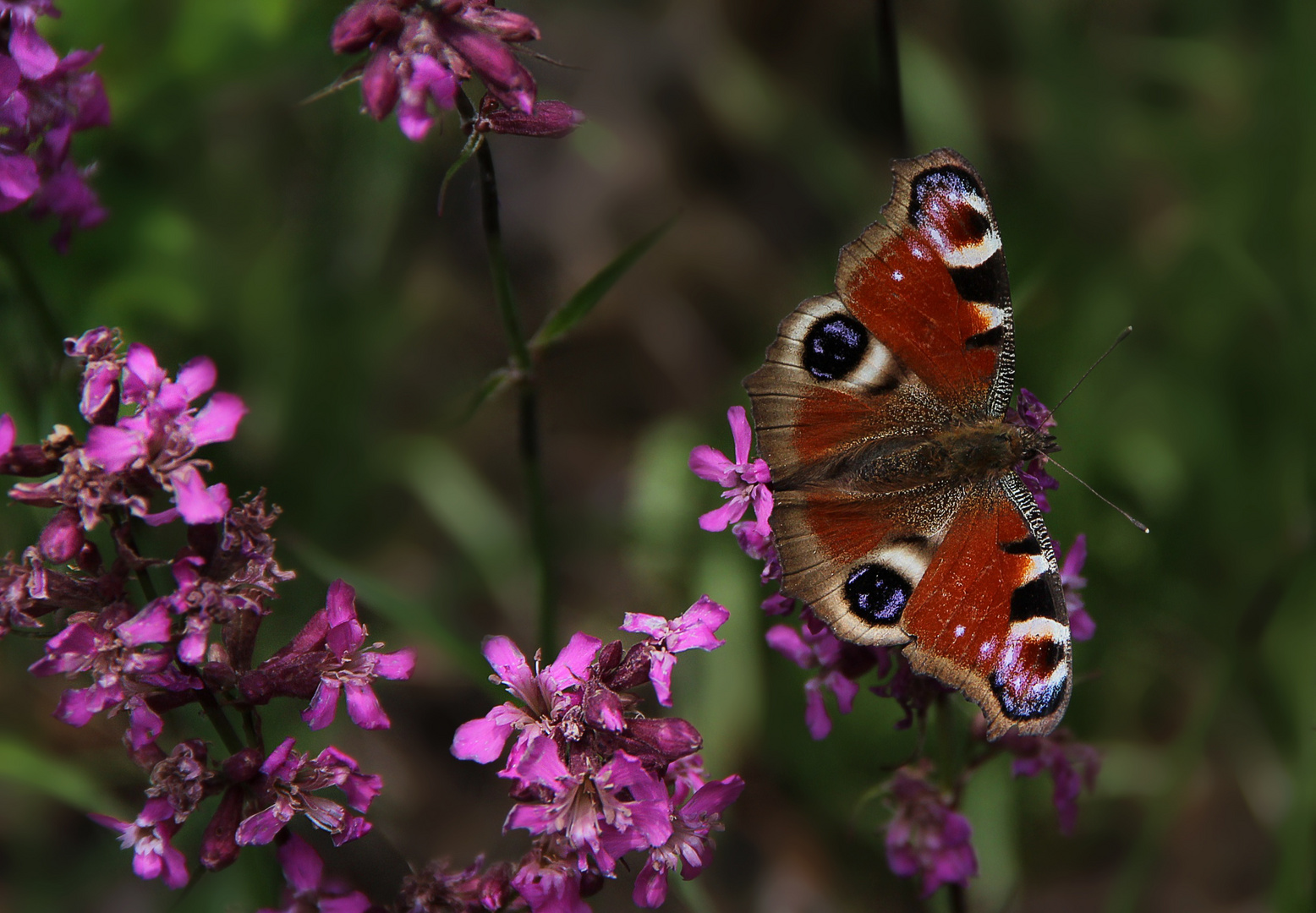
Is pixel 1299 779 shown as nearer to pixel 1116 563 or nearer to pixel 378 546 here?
pixel 1116 563

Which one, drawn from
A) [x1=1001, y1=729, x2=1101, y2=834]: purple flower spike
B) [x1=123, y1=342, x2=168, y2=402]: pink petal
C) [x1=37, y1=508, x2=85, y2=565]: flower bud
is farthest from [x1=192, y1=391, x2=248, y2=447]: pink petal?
[x1=1001, y1=729, x2=1101, y2=834]: purple flower spike

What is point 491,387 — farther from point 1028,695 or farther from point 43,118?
point 1028,695

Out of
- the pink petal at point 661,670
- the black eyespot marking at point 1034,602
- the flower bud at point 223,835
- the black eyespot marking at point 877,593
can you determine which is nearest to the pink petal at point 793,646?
the black eyespot marking at point 877,593

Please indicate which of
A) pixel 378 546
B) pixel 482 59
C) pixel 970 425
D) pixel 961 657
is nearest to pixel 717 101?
pixel 378 546

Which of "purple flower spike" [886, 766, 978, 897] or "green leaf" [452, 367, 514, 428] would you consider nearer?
"purple flower spike" [886, 766, 978, 897]

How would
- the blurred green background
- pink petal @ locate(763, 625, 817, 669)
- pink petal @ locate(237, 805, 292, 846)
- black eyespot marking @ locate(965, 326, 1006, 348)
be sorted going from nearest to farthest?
pink petal @ locate(237, 805, 292, 846)
pink petal @ locate(763, 625, 817, 669)
black eyespot marking @ locate(965, 326, 1006, 348)
the blurred green background

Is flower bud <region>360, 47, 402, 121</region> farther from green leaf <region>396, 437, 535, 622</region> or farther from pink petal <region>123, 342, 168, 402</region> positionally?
green leaf <region>396, 437, 535, 622</region>
